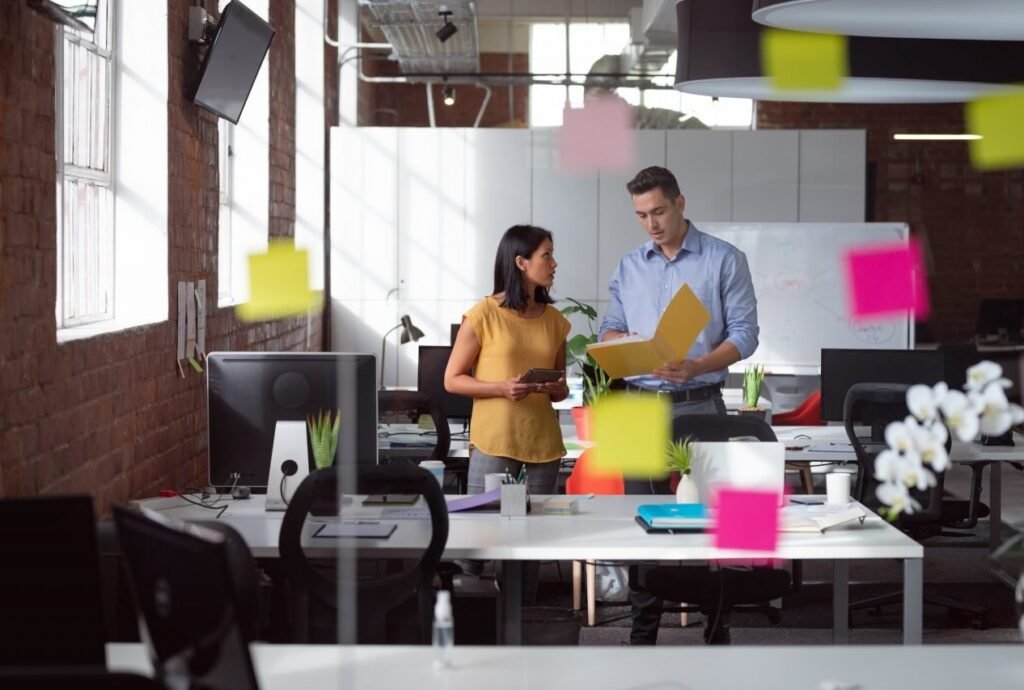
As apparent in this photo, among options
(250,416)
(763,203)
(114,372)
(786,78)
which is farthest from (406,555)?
(763,203)

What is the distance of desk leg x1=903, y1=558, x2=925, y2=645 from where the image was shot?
3.28 metres

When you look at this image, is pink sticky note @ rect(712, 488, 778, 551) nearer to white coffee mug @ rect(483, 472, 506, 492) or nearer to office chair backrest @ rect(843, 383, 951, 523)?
white coffee mug @ rect(483, 472, 506, 492)

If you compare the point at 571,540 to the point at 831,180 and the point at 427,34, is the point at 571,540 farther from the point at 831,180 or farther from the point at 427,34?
the point at 831,180

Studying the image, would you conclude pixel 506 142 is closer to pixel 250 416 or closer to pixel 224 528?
pixel 250 416

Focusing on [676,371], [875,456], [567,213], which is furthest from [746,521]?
[567,213]

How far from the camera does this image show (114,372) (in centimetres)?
384

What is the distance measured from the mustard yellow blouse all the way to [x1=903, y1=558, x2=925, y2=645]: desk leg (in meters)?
1.29

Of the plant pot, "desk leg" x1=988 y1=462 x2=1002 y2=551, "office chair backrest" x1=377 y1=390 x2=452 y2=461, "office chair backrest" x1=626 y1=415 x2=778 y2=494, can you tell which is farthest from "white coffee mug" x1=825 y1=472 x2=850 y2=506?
"desk leg" x1=988 y1=462 x2=1002 y2=551

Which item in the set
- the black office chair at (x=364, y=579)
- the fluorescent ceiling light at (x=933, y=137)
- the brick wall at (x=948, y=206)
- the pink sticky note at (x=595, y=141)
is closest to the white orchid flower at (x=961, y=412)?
the black office chair at (x=364, y=579)

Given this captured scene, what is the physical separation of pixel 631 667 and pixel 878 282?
5458 millimetres

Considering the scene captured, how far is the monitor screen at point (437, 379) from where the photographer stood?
18.6ft

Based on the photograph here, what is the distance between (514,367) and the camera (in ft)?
13.9

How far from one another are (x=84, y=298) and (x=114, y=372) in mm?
452

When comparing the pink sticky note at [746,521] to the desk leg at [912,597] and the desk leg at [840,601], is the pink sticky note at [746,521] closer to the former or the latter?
the desk leg at [912,597]
